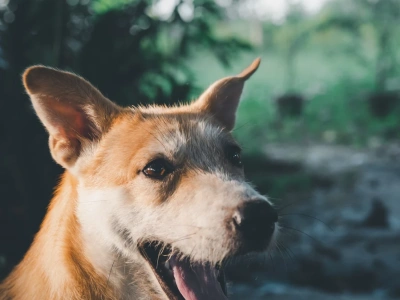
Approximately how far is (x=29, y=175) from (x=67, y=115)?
1.88 meters

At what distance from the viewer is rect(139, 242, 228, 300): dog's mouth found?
→ 3.06 metres

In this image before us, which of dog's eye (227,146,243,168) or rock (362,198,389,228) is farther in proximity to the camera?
rock (362,198,389,228)

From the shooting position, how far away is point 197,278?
3127mm

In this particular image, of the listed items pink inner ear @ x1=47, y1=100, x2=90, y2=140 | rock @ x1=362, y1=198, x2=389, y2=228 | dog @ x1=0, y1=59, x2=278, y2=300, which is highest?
pink inner ear @ x1=47, y1=100, x2=90, y2=140

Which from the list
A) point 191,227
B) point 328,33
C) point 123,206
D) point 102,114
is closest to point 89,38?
point 102,114

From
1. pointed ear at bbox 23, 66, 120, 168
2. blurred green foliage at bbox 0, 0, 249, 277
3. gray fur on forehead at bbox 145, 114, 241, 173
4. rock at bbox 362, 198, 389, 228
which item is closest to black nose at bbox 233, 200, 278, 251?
gray fur on forehead at bbox 145, 114, 241, 173

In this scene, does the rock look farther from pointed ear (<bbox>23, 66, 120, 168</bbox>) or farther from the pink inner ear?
the pink inner ear

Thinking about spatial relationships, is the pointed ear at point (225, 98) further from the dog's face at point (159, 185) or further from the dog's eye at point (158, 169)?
the dog's eye at point (158, 169)

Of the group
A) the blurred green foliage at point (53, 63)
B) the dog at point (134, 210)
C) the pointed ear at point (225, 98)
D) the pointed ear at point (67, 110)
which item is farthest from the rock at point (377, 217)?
the pointed ear at point (67, 110)

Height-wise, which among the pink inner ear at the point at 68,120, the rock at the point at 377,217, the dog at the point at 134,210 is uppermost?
the pink inner ear at the point at 68,120

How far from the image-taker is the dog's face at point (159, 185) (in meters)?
2.83

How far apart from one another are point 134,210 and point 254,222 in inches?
28.5

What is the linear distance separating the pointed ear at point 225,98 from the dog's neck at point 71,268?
3.83 feet

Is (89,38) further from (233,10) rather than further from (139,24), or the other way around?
(233,10)
